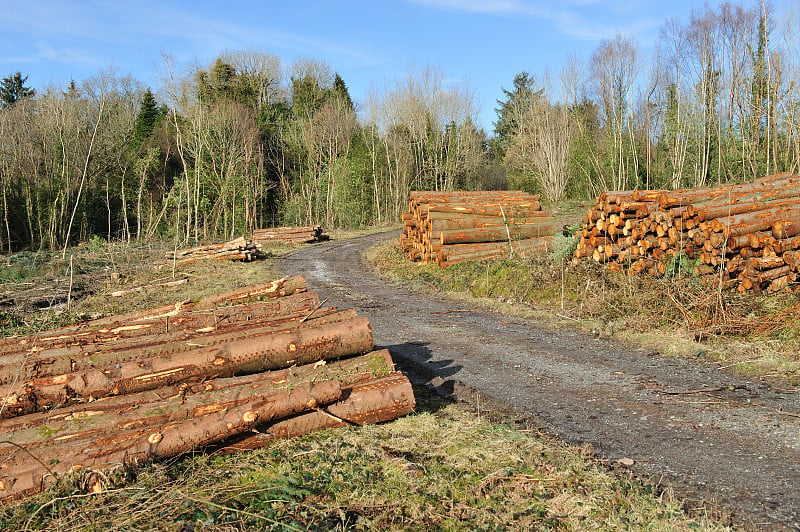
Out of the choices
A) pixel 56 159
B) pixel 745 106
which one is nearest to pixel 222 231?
pixel 56 159

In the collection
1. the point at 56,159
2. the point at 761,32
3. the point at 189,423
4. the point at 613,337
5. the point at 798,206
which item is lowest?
the point at 613,337

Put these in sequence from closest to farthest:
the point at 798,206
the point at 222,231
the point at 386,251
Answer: the point at 798,206 < the point at 386,251 < the point at 222,231

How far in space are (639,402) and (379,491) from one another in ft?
9.90

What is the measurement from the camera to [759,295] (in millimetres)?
8445

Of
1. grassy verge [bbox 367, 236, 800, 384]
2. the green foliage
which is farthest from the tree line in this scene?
grassy verge [bbox 367, 236, 800, 384]

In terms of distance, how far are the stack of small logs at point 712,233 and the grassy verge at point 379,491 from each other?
219 inches

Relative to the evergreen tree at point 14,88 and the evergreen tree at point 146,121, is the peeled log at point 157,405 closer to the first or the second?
the evergreen tree at point 146,121

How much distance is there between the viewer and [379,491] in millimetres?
3500

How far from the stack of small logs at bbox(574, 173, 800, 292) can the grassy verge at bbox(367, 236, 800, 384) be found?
35cm

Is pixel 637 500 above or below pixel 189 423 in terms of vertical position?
below

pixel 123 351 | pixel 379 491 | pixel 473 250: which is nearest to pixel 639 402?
pixel 379 491

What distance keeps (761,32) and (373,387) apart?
2311 centimetres

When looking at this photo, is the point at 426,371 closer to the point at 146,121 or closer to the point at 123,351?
the point at 123,351

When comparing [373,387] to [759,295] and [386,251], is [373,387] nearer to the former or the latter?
[759,295]
